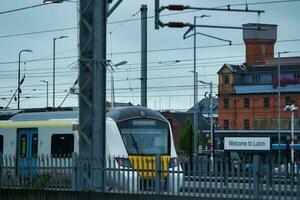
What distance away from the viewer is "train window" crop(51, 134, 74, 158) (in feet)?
79.0

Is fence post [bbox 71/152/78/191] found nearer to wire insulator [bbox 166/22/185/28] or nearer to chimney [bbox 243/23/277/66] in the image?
wire insulator [bbox 166/22/185/28]

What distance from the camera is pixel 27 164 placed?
17.7 m

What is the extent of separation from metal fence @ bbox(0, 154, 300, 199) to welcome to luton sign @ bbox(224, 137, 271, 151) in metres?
54.8

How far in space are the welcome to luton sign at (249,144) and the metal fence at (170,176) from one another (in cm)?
5483

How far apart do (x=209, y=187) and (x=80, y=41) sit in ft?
16.5

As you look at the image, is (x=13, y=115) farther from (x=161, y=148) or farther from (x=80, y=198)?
(x=80, y=198)

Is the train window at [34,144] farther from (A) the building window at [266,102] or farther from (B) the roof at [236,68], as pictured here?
(B) the roof at [236,68]

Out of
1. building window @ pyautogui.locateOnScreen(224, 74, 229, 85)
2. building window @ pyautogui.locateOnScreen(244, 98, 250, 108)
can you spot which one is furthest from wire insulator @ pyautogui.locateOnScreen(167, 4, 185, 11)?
building window @ pyautogui.locateOnScreen(224, 74, 229, 85)

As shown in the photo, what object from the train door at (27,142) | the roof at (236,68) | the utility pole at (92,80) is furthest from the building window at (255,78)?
the utility pole at (92,80)

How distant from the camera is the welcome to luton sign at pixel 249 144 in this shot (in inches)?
2793

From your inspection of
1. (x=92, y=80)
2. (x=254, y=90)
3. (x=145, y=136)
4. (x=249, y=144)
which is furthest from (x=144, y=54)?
(x=254, y=90)

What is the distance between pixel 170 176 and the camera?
48.0ft

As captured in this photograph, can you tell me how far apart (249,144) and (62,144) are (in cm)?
4972

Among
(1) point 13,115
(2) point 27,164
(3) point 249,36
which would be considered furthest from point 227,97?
(2) point 27,164
